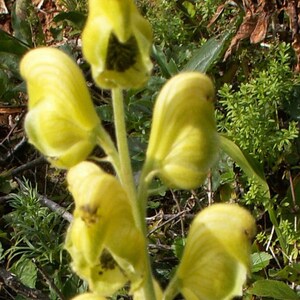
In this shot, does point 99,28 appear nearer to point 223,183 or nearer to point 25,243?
point 223,183

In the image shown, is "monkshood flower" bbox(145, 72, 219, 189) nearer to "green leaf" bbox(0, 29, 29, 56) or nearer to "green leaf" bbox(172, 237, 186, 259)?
"green leaf" bbox(172, 237, 186, 259)

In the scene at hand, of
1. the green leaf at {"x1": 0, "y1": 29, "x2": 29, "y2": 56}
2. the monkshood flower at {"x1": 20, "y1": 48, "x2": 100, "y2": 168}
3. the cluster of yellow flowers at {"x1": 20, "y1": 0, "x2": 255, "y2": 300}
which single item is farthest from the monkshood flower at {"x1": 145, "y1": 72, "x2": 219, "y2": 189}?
the green leaf at {"x1": 0, "y1": 29, "x2": 29, "y2": 56}

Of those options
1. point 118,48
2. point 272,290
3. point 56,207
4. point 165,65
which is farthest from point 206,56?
point 118,48

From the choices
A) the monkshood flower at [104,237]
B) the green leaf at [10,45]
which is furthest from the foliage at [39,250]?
the monkshood flower at [104,237]

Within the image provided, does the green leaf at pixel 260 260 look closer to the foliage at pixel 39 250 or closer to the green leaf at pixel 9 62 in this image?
the foliage at pixel 39 250

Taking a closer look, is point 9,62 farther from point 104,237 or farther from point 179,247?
point 104,237
